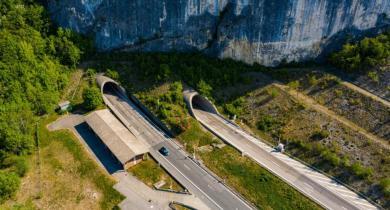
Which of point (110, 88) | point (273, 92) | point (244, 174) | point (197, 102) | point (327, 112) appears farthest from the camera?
point (110, 88)

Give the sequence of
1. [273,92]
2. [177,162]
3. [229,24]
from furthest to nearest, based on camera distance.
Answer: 1. [229,24]
2. [273,92]
3. [177,162]

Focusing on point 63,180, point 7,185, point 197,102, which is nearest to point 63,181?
point 63,180

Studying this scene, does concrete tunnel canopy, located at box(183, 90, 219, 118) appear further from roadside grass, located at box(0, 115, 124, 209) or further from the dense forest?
the dense forest

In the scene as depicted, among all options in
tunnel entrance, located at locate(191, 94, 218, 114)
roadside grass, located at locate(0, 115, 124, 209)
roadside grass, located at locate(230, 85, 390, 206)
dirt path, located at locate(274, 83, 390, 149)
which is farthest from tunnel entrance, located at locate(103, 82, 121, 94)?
dirt path, located at locate(274, 83, 390, 149)

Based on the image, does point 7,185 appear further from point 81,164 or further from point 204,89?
point 204,89

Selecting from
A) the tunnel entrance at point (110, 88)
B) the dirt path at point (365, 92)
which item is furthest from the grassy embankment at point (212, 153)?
the dirt path at point (365, 92)

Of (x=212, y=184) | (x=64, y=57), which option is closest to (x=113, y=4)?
(x=64, y=57)
